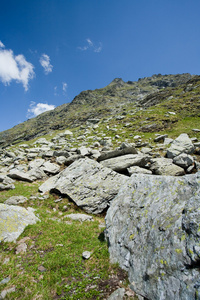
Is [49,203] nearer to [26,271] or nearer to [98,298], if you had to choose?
[26,271]

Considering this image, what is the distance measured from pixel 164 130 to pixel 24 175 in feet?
110

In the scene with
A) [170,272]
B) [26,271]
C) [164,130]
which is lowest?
[26,271]

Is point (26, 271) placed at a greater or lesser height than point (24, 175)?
lesser

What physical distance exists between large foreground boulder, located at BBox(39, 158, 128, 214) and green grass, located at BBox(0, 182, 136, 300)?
2824 mm

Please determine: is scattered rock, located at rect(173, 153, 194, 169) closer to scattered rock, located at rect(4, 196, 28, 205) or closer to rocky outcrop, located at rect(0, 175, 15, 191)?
scattered rock, located at rect(4, 196, 28, 205)

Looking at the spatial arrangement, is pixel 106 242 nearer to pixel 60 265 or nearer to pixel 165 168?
pixel 60 265

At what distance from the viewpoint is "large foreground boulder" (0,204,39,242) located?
8.83 m

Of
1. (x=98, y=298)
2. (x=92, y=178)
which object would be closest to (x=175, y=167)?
(x=92, y=178)

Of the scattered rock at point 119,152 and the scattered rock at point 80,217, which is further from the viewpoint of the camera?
the scattered rock at point 119,152

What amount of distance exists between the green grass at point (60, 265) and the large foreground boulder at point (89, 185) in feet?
9.26

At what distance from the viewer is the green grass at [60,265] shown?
19.3 ft

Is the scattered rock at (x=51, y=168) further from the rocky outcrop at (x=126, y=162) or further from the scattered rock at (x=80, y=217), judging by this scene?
the scattered rock at (x=80, y=217)

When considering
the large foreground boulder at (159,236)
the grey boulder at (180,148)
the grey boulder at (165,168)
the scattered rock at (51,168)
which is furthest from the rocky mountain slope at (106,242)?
the grey boulder at (180,148)

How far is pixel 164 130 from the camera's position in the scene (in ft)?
117
